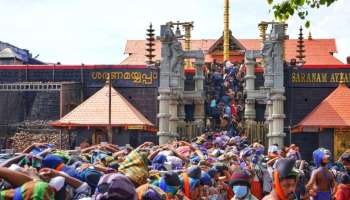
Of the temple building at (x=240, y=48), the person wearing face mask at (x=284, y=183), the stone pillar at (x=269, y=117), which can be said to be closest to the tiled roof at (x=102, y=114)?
the stone pillar at (x=269, y=117)

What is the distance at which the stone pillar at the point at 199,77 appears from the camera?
33.0 metres

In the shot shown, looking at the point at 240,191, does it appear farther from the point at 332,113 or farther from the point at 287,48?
the point at 287,48

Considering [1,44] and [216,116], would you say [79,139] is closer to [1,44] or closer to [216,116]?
[216,116]

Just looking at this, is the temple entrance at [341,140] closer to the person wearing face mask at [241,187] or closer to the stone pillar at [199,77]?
the stone pillar at [199,77]

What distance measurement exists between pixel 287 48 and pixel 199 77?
15983 millimetres

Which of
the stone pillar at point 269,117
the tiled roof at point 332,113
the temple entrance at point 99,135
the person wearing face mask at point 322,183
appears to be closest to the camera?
the person wearing face mask at point 322,183

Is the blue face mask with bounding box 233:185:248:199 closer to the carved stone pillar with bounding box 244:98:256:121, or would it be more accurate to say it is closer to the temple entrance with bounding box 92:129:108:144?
the carved stone pillar with bounding box 244:98:256:121

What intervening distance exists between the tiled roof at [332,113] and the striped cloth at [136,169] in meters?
25.3

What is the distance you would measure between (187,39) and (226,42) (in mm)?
1988

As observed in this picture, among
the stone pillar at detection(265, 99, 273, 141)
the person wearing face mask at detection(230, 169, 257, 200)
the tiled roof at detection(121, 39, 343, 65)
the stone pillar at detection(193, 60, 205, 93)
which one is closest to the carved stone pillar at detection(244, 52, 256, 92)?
the stone pillar at detection(265, 99, 273, 141)

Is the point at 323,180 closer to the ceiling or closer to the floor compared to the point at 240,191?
closer to the floor

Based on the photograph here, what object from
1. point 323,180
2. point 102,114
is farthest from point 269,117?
point 323,180

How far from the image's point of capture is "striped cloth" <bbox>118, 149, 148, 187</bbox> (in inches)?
278

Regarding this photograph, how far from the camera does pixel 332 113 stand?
32719mm
